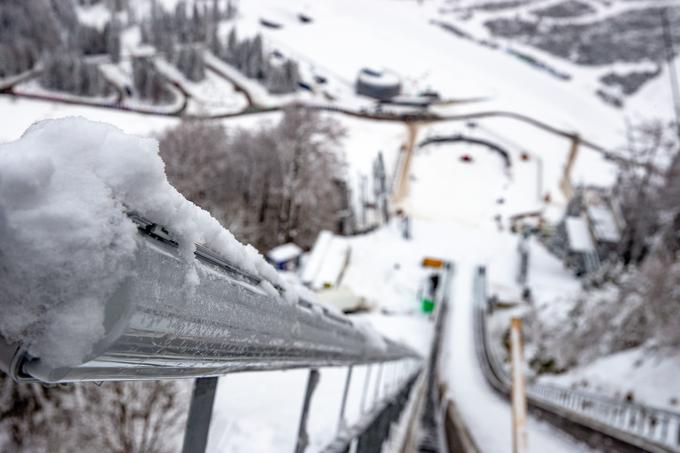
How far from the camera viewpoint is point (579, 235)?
2436 centimetres

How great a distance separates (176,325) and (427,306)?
15.6m

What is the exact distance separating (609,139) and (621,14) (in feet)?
141

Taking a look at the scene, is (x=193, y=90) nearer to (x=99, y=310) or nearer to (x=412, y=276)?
(x=412, y=276)

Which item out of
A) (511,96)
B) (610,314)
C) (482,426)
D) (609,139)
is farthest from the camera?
(511,96)

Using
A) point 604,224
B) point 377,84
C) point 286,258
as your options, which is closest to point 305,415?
point 286,258

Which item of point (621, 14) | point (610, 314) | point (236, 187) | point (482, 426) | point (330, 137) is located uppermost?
point (621, 14)

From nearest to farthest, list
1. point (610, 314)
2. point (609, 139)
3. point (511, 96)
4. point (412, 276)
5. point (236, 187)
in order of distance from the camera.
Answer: point (610, 314)
point (412, 276)
point (236, 187)
point (609, 139)
point (511, 96)

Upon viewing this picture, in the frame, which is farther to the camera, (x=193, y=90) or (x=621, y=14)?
(x=621, y=14)

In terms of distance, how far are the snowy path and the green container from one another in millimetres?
1009

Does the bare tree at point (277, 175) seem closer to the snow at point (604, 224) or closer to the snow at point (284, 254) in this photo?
the snow at point (284, 254)

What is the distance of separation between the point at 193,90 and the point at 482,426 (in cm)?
2664

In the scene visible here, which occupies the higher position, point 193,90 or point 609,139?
point 609,139

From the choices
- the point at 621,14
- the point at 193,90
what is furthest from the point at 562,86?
the point at 193,90

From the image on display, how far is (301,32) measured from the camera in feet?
123
